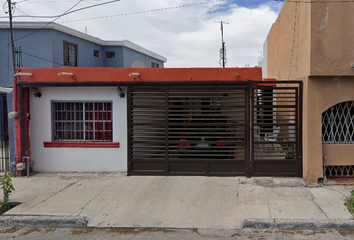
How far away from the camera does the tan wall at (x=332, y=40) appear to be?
6.36 m

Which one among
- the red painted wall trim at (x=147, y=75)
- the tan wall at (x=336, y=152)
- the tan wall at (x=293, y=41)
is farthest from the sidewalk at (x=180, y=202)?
the tan wall at (x=293, y=41)

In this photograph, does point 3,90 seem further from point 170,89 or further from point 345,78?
point 345,78

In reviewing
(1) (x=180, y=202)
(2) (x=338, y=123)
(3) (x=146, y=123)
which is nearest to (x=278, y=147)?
(2) (x=338, y=123)

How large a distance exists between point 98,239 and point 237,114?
471 centimetres

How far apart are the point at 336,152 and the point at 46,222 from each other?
6.85 meters

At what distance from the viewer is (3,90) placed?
788 cm

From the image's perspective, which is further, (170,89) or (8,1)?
(8,1)

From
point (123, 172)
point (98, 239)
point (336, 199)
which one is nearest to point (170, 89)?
point (123, 172)

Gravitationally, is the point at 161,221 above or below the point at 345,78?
below

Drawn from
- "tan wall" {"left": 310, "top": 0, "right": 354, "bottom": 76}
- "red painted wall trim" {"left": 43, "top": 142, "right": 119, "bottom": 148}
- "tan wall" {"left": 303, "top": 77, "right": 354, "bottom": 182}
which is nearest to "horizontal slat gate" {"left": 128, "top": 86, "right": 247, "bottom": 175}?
"red painted wall trim" {"left": 43, "top": 142, "right": 119, "bottom": 148}

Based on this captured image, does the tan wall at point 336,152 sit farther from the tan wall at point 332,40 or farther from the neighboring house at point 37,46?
the neighboring house at point 37,46

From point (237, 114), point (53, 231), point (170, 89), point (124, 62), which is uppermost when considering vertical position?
point (124, 62)

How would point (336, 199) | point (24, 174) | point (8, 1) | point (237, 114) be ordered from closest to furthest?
1. point (336, 199)
2. point (237, 114)
3. point (24, 174)
4. point (8, 1)

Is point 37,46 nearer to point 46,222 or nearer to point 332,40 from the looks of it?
point 46,222
